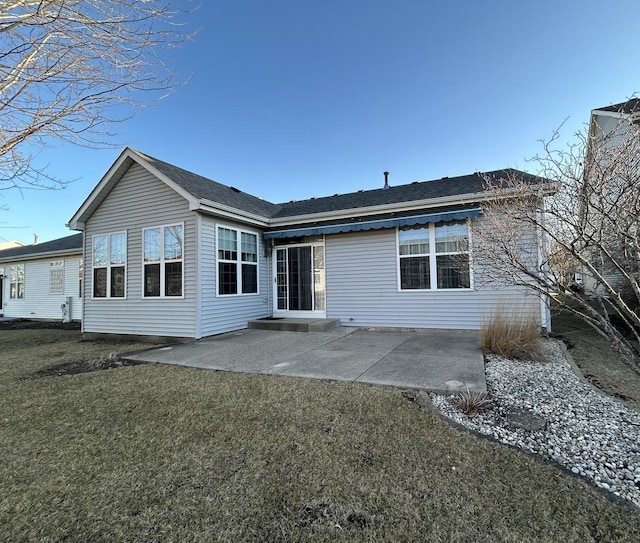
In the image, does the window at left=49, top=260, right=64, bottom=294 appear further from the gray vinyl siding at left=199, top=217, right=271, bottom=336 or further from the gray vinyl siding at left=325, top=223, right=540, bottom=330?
the gray vinyl siding at left=325, top=223, right=540, bottom=330

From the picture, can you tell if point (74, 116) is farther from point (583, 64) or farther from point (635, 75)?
point (583, 64)

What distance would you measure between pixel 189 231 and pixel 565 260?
774cm

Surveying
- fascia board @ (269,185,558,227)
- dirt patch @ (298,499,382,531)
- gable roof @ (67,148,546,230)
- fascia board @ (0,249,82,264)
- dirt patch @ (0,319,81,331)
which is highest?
gable roof @ (67,148,546,230)

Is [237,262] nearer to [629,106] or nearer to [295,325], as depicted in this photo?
[295,325]

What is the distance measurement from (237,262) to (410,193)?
5645mm

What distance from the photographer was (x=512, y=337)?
586 cm

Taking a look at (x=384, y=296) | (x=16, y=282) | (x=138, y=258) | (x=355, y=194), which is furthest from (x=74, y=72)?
(x=16, y=282)

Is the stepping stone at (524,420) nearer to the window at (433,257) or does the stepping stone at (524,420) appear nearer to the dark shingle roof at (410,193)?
the window at (433,257)

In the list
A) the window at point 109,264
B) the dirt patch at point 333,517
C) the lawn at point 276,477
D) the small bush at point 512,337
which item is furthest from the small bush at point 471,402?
the window at point 109,264

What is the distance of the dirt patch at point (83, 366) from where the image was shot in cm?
551

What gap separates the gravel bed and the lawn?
24cm

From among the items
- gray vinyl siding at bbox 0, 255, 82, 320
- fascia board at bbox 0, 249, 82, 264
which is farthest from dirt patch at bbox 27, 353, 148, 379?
Result: gray vinyl siding at bbox 0, 255, 82, 320

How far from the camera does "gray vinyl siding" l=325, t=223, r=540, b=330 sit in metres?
8.03

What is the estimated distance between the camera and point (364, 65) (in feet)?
35.3
